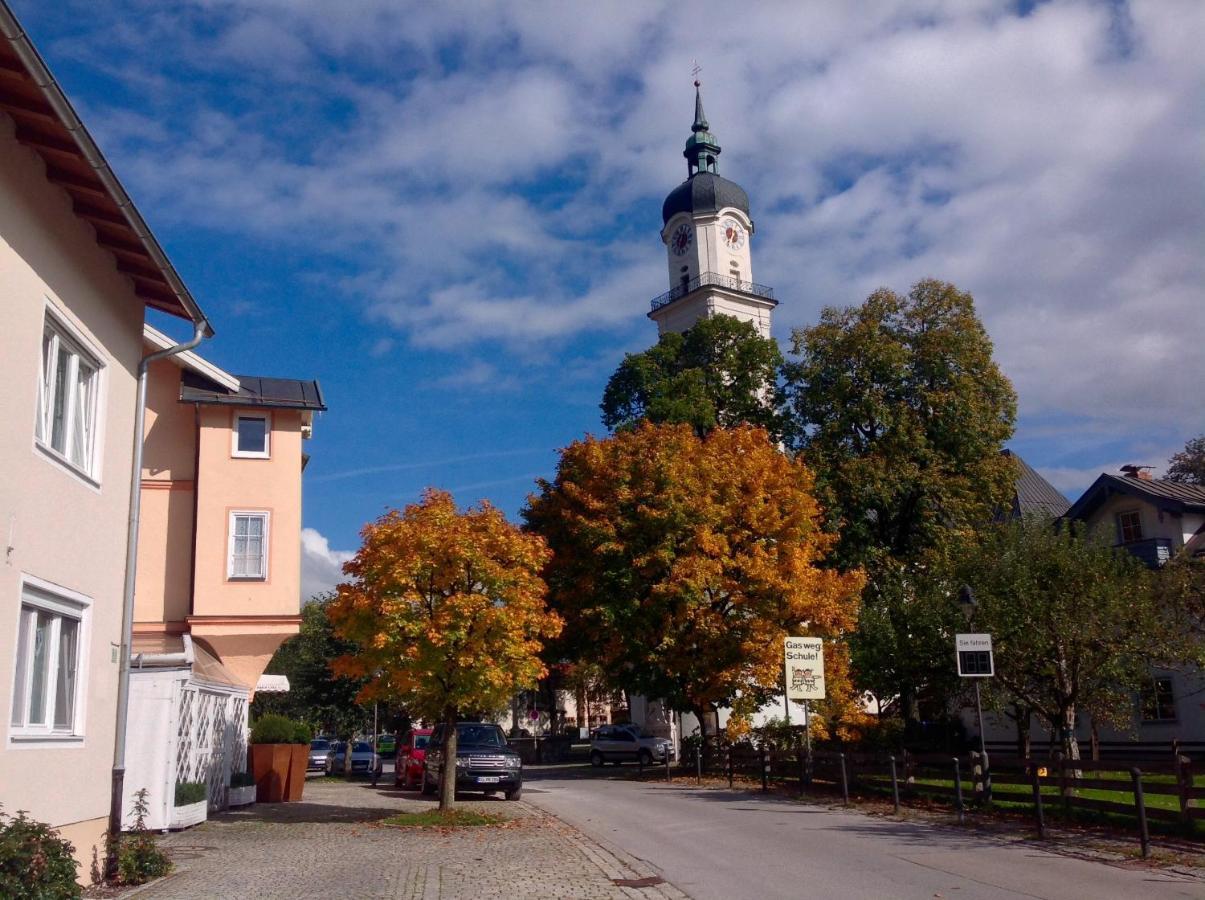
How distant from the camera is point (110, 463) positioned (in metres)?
12.3

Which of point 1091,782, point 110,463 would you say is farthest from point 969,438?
point 110,463

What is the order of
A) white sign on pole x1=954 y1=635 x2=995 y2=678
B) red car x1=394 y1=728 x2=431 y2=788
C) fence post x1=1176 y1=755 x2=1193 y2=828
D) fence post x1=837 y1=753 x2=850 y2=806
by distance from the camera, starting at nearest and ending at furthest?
1. fence post x1=1176 y1=755 x2=1193 y2=828
2. white sign on pole x1=954 y1=635 x2=995 y2=678
3. fence post x1=837 y1=753 x2=850 y2=806
4. red car x1=394 y1=728 x2=431 y2=788

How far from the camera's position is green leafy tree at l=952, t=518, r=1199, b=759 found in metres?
21.2

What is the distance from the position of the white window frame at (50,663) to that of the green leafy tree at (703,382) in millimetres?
31130

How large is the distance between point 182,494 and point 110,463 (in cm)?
1284

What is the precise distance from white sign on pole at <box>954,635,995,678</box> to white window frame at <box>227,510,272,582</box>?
1430 cm

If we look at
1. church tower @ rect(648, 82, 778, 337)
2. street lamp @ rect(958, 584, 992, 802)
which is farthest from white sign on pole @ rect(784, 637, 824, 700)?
church tower @ rect(648, 82, 778, 337)

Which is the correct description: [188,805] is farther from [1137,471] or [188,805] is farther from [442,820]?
[1137,471]

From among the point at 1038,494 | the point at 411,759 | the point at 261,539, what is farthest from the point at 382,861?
the point at 1038,494

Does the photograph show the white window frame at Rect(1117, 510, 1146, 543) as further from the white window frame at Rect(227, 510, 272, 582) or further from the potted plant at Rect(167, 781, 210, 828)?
the potted plant at Rect(167, 781, 210, 828)

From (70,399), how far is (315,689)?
52565 mm

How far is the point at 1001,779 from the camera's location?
19734mm

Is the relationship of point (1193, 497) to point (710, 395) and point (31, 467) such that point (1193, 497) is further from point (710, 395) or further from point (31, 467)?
point (31, 467)

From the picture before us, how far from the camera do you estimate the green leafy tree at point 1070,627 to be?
2120 centimetres
